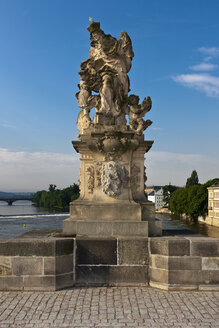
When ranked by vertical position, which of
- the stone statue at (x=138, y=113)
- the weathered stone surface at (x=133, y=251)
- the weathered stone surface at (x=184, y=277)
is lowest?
the weathered stone surface at (x=184, y=277)

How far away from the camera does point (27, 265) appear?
573cm

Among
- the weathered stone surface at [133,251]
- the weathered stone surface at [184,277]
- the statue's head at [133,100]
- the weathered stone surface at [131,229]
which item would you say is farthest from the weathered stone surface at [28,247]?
the statue's head at [133,100]

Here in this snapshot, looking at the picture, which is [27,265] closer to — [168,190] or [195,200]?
[195,200]

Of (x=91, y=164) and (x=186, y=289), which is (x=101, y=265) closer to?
(x=186, y=289)

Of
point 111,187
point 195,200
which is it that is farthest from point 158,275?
point 195,200

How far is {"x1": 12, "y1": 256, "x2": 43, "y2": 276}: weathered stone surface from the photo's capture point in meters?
5.72

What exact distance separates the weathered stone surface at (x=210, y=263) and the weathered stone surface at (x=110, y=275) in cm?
117

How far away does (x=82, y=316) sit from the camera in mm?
4480

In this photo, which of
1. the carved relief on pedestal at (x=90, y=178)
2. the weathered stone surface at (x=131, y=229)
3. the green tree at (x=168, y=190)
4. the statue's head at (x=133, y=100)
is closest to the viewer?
the weathered stone surface at (x=131, y=229)

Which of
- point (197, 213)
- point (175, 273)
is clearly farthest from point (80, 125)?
point (197, 213)

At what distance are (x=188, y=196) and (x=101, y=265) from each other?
65169 mm

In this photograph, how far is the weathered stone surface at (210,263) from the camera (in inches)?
227

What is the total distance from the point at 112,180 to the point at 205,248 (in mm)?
2485

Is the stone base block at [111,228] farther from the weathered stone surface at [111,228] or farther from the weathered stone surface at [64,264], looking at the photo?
the weathered stone surface at [64,264]
